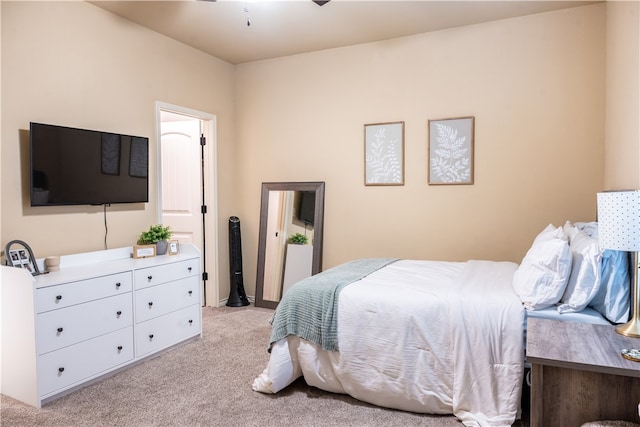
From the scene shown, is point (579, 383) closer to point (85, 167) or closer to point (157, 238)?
point (157, 238)

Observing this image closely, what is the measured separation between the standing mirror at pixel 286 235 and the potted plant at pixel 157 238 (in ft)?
4.30

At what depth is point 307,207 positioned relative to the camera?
460 centimetres

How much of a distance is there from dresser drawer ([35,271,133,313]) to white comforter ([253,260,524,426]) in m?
1.20

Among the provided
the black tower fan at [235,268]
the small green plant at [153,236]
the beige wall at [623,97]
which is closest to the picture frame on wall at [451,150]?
the beige wall at [623,97]

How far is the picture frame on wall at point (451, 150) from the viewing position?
3863 mm

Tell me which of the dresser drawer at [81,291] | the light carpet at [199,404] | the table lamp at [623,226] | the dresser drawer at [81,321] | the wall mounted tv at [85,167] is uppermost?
the wall mounted tv at [85,167]

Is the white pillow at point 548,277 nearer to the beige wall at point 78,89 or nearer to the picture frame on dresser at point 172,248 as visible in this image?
the picture frame on dresser at point 172,248

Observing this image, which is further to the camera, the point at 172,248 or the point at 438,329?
the point at 172,248

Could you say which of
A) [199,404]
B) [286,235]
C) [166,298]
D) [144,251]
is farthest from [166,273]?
[286,235]

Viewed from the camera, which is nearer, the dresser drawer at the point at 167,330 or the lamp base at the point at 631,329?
the lamp base at the point at 631,329

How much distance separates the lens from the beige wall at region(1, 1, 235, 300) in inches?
113

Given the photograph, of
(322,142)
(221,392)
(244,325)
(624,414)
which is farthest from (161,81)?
(624,414)

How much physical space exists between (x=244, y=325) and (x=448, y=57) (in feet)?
10.4

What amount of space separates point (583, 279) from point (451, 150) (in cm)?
198
